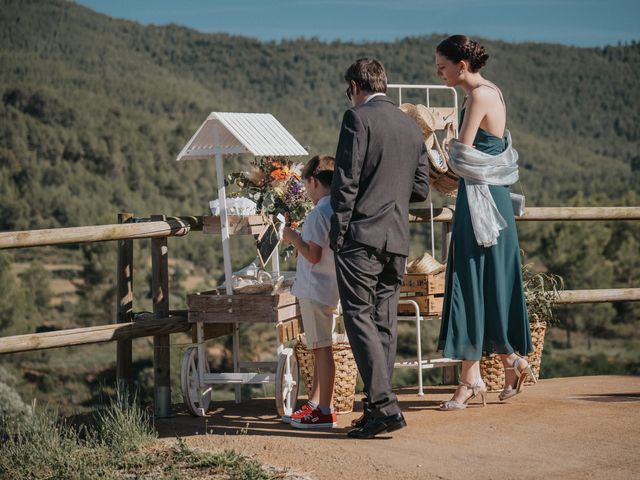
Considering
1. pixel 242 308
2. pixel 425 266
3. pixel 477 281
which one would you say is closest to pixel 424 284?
pixel 425 266

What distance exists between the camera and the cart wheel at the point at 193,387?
18.8ft

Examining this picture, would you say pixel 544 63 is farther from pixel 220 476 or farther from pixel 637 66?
pixel 220 476

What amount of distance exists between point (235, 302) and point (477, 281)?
4.42 feet

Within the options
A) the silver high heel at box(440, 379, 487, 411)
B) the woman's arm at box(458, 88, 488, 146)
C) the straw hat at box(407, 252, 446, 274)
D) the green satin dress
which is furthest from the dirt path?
the woman's arm at box(458, 88, 488, 146)

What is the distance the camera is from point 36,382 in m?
25.5

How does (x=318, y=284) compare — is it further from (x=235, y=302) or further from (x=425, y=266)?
(x=425, y=266)

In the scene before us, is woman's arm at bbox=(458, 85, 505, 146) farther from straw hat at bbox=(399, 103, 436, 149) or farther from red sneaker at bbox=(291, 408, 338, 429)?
red sneaker at bbox=(291, 408, 338, 429)

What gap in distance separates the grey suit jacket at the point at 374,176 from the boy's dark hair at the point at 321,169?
335 mm

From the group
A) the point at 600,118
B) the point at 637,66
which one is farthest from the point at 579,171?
the point at 637,66

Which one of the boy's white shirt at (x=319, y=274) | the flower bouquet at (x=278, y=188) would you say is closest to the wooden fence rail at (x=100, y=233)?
the flower bouquet at (x=278, y=188)

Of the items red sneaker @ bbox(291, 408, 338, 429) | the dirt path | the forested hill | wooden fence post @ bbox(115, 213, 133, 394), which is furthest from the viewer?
the forested hill

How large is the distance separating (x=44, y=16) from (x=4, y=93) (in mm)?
10156

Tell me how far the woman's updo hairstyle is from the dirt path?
73.3 inches

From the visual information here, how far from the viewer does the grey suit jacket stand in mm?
4551
